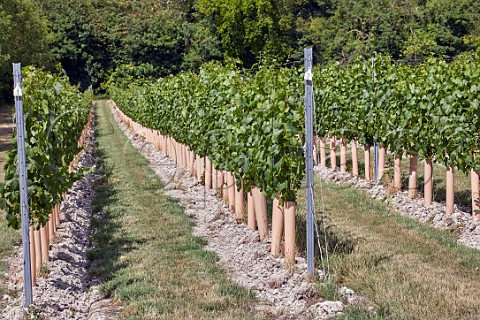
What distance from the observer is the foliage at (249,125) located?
7.54 meters

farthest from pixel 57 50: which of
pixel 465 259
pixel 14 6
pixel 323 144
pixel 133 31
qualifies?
pixel 465 259

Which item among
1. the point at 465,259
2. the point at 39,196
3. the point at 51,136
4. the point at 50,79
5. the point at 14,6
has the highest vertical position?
the point at 14,6

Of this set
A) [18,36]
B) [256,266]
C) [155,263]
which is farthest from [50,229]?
[18,36]

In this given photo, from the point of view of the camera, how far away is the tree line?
5197 centimetres

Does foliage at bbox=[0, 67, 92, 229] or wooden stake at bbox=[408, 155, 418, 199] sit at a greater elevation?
foliage at bbox=[0, 67, 92, 229]

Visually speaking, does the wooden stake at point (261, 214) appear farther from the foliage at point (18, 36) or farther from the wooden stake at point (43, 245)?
the foliage at point (18, 36)

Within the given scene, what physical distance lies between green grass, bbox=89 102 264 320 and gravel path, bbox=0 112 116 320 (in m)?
0.17

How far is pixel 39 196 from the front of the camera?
23.5 feet

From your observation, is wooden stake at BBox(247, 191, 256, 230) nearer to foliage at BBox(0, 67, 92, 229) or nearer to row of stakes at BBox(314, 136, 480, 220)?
row of stakes at BBox(314, 136, 480, 220)

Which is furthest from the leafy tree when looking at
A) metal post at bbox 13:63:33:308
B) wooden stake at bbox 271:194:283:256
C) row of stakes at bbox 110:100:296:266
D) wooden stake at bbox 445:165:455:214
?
metal post at bbox 13:63:33:308

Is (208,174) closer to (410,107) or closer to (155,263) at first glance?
(410,107)

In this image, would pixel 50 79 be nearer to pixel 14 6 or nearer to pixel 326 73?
pixel 326 73

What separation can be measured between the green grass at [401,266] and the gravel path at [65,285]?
2.37 metres

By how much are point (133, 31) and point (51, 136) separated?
55376 millimetres
